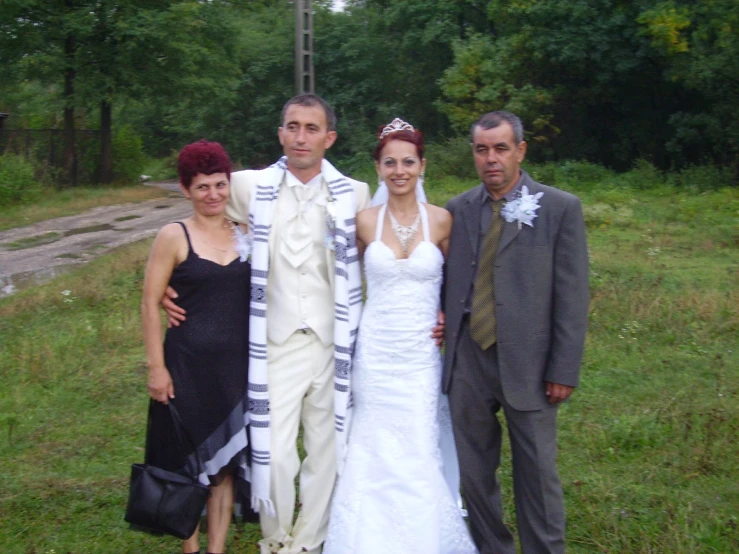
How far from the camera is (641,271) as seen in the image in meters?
11.1

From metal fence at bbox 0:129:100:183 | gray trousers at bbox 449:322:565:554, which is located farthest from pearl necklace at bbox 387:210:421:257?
metal fence at bbox 0:129:100:183

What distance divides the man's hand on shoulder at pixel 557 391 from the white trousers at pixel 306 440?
114 centimetres

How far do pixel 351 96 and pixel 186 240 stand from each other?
3053 centimetres

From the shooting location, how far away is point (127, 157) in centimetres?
3259

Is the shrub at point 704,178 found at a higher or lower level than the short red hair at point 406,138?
lower

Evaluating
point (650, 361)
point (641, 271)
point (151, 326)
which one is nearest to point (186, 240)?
point (151, 326)

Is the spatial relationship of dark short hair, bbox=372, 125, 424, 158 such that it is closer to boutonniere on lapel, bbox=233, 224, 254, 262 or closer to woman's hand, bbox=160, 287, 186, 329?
boutonniere on lapel, bbox=233, 224, 254, 262

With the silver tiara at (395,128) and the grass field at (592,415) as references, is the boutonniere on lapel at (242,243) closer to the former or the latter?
the silver tiara at (395,128)

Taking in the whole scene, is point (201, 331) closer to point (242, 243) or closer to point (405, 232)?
point (242, 243)

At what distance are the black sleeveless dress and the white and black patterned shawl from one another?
0.07 m

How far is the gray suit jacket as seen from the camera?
3.83 m

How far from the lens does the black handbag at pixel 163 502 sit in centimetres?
398

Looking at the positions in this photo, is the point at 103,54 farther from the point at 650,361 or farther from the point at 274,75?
the point at 650,361

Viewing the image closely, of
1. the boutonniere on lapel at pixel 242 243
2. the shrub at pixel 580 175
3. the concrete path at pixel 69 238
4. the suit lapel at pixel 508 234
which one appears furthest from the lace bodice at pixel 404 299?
the shrub at pixel 580 175
